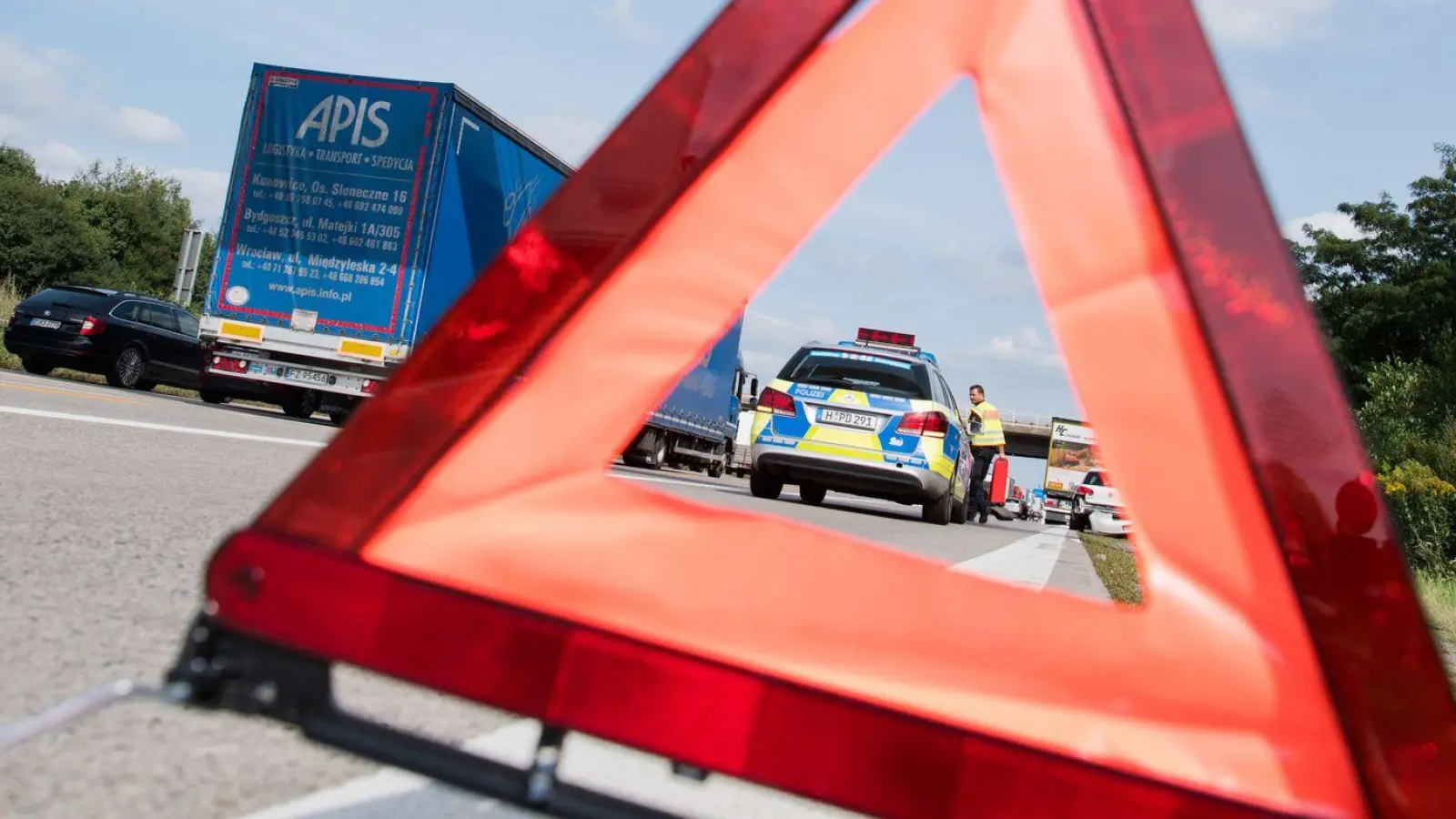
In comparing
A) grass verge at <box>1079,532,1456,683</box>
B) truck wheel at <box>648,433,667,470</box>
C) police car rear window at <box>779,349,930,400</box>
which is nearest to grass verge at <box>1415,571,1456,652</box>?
grass verge at <box>1079,532,1456,683</box>

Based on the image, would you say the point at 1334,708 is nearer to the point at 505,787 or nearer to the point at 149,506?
the point at 505,787

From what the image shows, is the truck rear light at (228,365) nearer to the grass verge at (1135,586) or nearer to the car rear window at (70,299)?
the car rear window at (70,299)

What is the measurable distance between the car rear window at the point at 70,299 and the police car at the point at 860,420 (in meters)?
10.9

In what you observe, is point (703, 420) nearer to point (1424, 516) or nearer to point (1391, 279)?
point (1424, 516)

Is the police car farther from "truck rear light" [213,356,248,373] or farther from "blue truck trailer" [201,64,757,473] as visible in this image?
"truck rear light" [213,356,248,373]

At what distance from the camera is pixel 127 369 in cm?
1872

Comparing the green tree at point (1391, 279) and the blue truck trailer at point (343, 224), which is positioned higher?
the green tree at point (1391, 279)

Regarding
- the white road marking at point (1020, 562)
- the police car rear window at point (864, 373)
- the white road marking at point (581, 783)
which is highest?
the police car rear window at point (864, 373)

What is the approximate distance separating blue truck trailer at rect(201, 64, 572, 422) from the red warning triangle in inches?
536

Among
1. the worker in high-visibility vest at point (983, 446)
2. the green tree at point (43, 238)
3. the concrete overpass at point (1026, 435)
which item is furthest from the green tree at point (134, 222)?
the worker in high-visibility vest at point (983, 446)

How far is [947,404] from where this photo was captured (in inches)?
499

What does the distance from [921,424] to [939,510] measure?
1902 millimetres

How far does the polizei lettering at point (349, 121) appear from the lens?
597 inches

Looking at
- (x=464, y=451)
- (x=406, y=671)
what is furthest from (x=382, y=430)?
(x=406, y=671)
